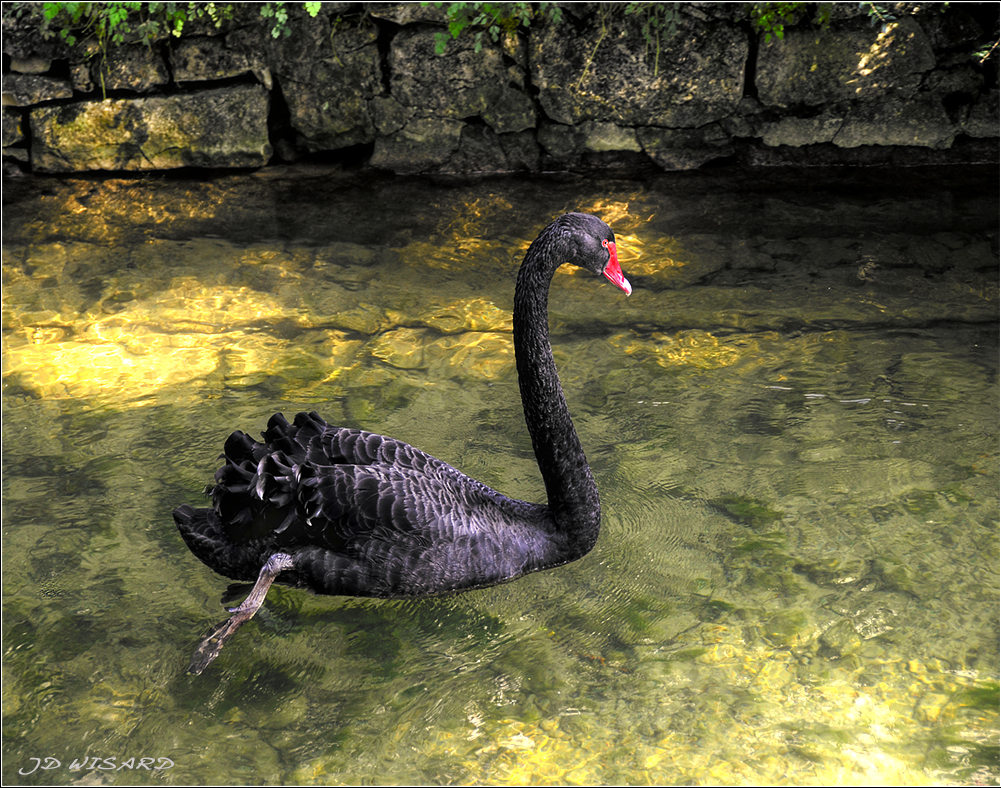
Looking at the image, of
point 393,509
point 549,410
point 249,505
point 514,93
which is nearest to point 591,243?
point 549,410

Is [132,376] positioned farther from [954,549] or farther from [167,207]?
[954,549]

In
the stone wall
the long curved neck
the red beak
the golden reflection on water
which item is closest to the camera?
the long curved neck

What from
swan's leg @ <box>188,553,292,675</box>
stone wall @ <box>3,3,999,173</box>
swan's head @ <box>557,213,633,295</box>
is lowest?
swan's leg @ <box>188,553,292,675</box>

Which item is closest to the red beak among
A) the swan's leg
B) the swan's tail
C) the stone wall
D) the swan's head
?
the swan's head

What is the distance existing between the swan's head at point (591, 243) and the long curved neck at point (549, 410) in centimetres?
6

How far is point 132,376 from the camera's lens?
378 centimetres

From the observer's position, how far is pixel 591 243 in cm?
265

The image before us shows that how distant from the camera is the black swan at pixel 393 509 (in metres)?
2.54

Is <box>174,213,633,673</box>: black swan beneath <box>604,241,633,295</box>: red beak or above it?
beneath

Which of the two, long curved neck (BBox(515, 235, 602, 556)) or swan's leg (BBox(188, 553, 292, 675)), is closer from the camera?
swan's leg (BBox(188, 553, 292, 675))

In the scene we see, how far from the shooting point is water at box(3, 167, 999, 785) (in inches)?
90.4

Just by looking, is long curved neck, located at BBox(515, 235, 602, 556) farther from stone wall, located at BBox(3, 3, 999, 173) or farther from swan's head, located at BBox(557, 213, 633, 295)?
stone wall, located at BBox(3, 3, 999, 173)

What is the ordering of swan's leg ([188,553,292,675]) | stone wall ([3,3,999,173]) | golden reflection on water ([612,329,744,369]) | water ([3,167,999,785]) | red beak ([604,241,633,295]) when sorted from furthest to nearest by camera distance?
stone wall ([3,3,999,173]) < golden reflection on water ([612,329,744,369]) < red beak ([604,241,633,295]) < swan's leg ([188,553,292,675]) < water ([3,167,999,785])

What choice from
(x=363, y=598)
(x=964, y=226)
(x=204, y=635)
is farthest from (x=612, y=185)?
(x=204, y=635)
